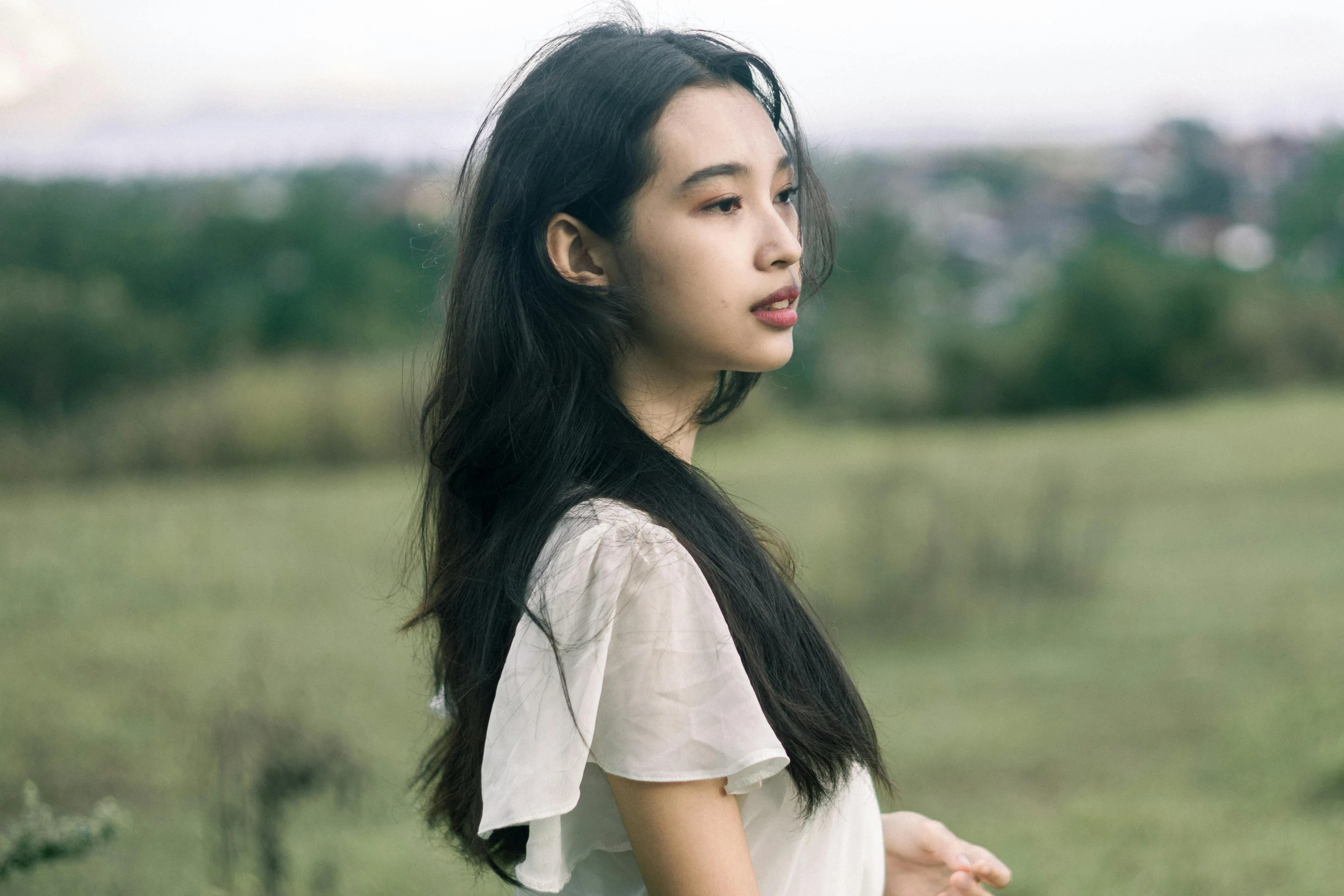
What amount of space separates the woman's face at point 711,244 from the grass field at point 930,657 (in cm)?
68

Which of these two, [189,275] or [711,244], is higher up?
[711,244]

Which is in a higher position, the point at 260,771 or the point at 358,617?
the point at 260,771

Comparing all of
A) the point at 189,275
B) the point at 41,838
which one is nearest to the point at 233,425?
the point at 189,275

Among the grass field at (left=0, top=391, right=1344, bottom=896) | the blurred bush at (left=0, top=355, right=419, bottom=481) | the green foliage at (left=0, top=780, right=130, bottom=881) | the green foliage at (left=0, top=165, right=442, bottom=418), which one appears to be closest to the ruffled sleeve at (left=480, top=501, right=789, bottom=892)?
the grass field at (left=0, top=391, right=1344, bottom=896)

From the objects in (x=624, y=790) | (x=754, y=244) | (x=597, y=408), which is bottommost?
(x=624, y=790)

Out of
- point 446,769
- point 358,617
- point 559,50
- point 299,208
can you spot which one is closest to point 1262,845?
point 446,769

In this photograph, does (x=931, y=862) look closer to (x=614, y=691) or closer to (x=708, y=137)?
(x=614, y=691)

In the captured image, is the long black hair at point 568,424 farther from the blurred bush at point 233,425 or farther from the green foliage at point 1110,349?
the green foliage at point 1110,349

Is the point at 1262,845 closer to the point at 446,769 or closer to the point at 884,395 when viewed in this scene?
the point at 446,769

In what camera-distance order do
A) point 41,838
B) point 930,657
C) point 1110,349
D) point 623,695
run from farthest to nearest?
point 1110,349, point 930,657, point 41,838, point 623,695

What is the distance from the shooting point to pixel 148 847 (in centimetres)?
328

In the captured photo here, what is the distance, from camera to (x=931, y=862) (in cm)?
130

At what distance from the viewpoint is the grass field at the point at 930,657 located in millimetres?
Answer: 3365

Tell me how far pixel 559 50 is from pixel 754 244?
0.30m
